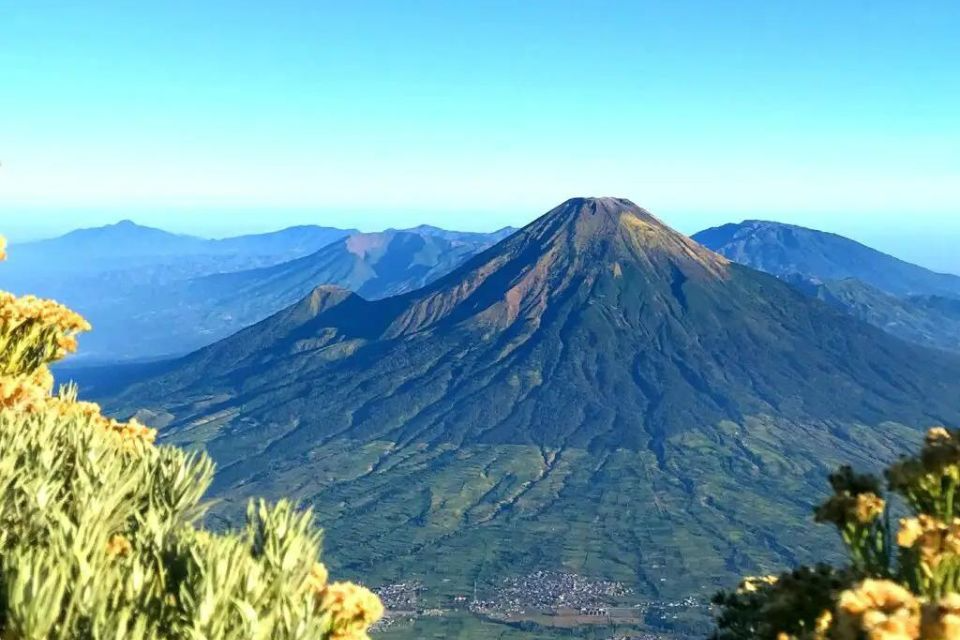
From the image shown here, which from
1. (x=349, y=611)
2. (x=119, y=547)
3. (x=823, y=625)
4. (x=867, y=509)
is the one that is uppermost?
(x=867, y=509)

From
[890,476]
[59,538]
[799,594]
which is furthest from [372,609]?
[890,476]

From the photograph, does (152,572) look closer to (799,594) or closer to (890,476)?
(799,594)

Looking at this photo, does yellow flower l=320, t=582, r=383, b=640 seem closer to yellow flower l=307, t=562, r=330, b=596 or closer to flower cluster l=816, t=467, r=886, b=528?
yellow flower l=307, t=562, r=330, b=596

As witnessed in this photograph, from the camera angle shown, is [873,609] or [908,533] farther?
[908,533]

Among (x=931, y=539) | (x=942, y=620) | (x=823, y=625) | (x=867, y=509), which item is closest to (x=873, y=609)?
(x=942, y=620)

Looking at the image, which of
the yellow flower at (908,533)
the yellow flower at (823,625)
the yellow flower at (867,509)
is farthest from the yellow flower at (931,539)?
the yellow flower at (867,509)

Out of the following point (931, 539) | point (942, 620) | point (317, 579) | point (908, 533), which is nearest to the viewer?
A: point (942, 620)

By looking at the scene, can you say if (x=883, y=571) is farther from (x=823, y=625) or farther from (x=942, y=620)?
(x=942, y=620)
